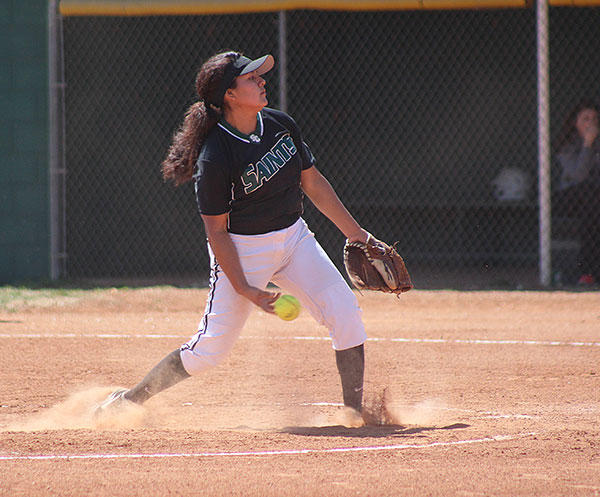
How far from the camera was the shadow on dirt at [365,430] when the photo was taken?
4434 millimetres

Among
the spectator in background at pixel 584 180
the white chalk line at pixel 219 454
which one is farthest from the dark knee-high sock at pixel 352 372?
the spectator in background at pixel 584 180

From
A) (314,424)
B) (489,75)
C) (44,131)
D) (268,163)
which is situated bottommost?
(314,424)

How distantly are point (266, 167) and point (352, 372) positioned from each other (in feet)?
3.77

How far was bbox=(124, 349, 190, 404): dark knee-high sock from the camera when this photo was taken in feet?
15.1

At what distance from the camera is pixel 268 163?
173 inches

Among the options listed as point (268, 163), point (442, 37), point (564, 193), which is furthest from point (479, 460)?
point (442, 37)

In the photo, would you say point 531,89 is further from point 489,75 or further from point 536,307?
point 536,307

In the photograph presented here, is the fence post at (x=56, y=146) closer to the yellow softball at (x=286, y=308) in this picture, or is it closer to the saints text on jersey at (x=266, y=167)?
the saints text on jersey at (x=266, y=167)

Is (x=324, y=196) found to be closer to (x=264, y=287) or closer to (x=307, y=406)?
(x=264, y=287)

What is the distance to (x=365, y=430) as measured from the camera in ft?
14.9

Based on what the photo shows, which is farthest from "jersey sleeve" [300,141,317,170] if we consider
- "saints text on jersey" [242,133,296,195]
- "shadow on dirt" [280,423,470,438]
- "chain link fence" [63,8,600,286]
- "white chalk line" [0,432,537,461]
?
"chain link fence" [63,8,600,286]

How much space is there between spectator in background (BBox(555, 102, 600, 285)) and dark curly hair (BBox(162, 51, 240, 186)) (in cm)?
711

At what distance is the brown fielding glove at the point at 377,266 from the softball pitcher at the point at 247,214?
0.78 ft

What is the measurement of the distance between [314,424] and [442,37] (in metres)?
8.79
